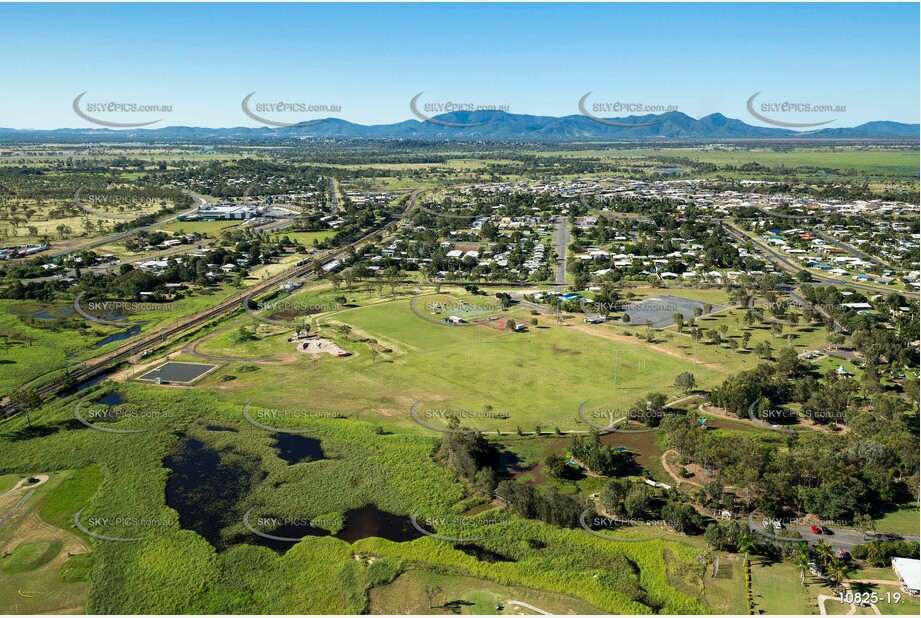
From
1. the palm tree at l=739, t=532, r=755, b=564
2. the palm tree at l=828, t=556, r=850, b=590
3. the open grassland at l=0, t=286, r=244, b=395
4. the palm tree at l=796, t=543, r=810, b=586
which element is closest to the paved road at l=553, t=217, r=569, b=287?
the open grassland at l=0, t=286, r=244, b=395

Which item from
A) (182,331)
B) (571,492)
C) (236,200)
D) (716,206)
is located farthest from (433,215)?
(571,492)

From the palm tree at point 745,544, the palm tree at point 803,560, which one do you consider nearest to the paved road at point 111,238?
the palm tree at point 745,544

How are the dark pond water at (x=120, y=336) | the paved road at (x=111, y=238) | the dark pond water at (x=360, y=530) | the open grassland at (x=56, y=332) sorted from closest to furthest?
the dark pond water at (x=360, y=530) → the open grassland at (x=56, y=332) → the dark pond water at (x=120, y=336) → the paved road at (x=111, y=238)

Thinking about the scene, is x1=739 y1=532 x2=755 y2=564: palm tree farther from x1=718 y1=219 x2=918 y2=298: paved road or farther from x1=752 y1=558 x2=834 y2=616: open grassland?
x1=718 y1=219 x2=918 y2=298: paved road

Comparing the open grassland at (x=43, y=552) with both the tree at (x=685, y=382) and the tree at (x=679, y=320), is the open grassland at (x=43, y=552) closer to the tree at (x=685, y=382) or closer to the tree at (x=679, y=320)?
the tree at (x=685, y=382)

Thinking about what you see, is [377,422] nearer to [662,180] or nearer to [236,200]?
[236,200]

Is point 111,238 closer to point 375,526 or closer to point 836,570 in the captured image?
point 375,526
